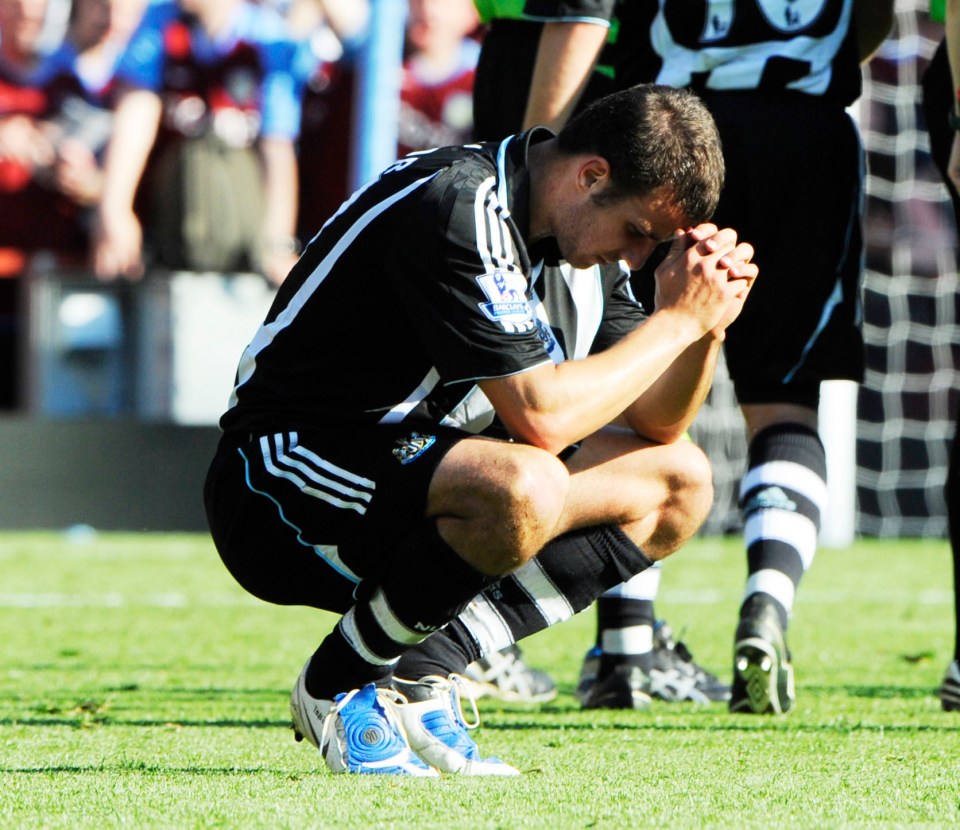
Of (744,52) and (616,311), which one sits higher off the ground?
(744,52)

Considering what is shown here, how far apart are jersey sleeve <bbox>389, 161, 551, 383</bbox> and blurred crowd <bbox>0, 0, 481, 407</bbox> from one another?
18.9 ft

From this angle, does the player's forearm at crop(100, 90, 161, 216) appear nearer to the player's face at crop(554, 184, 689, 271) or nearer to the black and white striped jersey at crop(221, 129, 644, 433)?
the black and white striped jersey at crop(221, 129, 644, 433)

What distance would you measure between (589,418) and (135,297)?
5.92 m

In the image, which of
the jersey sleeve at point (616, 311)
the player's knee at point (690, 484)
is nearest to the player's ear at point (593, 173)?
the jersey sleeve at point (616, 311)

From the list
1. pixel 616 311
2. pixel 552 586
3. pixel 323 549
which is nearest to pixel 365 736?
pixel 323 549

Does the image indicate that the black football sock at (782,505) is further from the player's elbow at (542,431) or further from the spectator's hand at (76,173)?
the spectator's hand at (76,173)

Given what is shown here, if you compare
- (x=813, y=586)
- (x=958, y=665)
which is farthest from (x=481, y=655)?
(x=813, y=586)

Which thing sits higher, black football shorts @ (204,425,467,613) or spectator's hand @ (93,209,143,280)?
black football shorts @ (204,425,467,613)

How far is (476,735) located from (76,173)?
5.99 m

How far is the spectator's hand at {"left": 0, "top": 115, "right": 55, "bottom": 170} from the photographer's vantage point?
27.6 feet

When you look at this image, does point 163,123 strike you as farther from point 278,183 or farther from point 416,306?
point 416,306

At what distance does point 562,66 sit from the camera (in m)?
3.53

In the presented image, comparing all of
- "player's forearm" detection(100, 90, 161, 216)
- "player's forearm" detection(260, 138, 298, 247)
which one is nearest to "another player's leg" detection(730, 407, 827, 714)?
"player's forearm" detection(260, 138, 298, 247)

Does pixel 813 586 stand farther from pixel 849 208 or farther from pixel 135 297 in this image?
pixel 135 297
